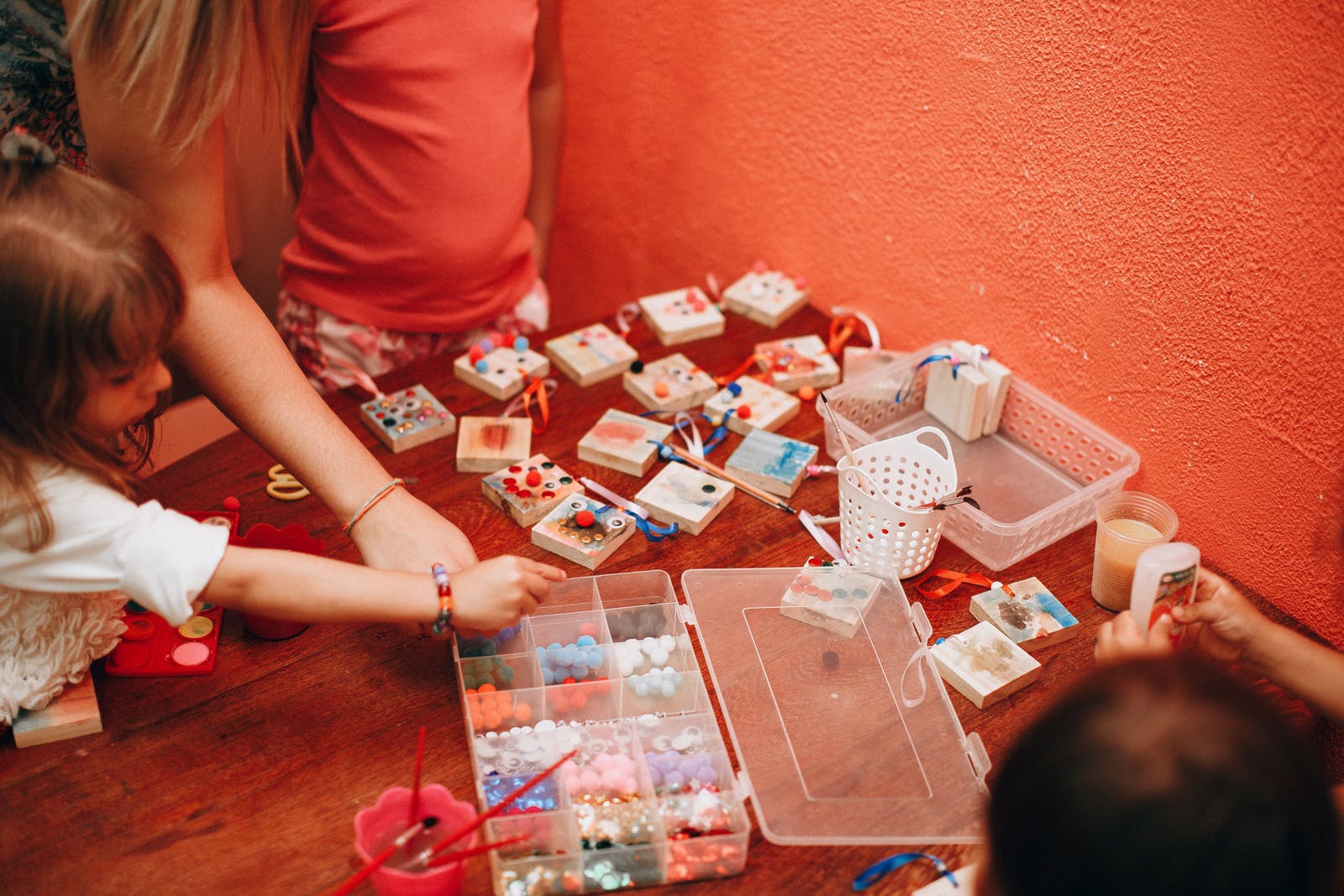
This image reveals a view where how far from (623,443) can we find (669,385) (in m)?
0.15

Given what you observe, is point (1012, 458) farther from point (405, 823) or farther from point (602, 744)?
point (405, 823)

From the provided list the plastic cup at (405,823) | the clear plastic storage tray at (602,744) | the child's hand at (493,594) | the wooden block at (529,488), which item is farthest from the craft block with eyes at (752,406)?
the plastic cup at (405,823)

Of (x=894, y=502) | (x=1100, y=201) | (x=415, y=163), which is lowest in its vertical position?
(x=894, y=502)

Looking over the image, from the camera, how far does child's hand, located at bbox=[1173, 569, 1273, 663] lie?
3.28 feet

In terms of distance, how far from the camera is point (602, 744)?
0.96m

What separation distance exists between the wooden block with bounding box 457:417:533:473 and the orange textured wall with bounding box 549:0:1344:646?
1.92ft

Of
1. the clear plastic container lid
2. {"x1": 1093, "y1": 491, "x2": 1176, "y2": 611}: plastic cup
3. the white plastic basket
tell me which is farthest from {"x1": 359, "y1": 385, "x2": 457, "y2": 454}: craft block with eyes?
{"x1": 1093, "y1": 491, "x2": 1176, "y2": 611}: plastic cup

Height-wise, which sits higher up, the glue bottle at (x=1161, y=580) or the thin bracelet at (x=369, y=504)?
the glue bottle at (x=1161, y=580)

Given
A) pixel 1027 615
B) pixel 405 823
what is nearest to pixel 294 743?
pixel 405 823

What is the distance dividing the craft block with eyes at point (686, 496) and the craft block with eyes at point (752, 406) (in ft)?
0.40

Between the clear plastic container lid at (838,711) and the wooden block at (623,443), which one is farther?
the wooden block at (623,443)

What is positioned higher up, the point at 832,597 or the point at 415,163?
the point at 415,163

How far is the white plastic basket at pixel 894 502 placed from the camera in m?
1.10

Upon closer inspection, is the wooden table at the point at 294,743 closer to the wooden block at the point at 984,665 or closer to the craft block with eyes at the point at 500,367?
the wooden block at the point at 984,665
